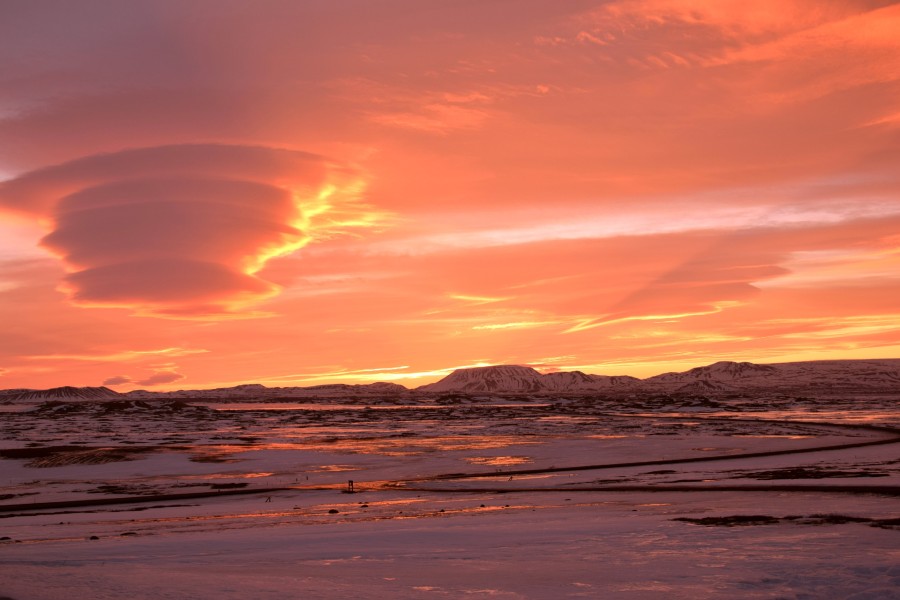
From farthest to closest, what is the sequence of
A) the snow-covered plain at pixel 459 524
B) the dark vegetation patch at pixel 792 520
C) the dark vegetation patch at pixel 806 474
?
the dark vegetation patch at pixel 806 474
the dark vegetation patch at pixel 792 520
the snow-covered plain at pixel 459 524

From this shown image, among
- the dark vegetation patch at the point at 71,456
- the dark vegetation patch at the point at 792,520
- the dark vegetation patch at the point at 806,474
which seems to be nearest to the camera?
the dark vegetation patch at the point at 792,520

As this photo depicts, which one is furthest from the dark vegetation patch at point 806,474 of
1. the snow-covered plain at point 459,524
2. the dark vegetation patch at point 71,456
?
the dark vegetation patch at point 71,456

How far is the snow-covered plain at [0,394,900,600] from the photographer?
9.71 metres

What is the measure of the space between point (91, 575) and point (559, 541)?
6970mm

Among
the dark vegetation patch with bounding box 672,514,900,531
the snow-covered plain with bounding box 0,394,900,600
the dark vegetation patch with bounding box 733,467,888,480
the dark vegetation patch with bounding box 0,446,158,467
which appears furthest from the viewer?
the dark vegetation patch with bounding box 0,446,158,467

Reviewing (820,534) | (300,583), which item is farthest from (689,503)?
(300,583)

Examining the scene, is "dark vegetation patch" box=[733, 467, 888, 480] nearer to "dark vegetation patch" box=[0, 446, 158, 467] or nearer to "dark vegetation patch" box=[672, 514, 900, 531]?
"dark vegetation patch" box=[672, 514, 900, 531]

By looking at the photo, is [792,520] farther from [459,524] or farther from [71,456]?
[71,456]

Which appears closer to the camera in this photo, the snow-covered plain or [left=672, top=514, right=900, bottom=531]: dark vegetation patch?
the snow-covered plain

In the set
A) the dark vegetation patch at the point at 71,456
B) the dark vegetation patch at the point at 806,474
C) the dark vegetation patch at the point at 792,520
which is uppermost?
the dark vegetation patch at the point at 71,456

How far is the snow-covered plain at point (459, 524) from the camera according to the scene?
9.71m

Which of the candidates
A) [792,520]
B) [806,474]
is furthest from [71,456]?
[792,520]

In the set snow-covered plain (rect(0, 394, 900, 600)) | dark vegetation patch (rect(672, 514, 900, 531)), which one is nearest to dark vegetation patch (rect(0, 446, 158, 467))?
snow-covered plain (rect(0, 394, 900, 600))

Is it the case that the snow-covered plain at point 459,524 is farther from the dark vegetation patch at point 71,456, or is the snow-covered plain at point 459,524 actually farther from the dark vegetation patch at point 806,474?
the dark vegetation patch at point 71,456
